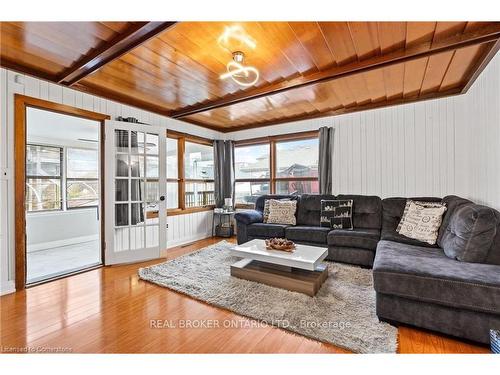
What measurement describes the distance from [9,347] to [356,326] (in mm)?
2490

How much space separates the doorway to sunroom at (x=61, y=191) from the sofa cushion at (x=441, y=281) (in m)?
3.62

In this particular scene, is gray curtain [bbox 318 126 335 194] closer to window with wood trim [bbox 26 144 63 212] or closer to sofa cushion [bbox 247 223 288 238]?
sofa cushion [bbox 247 223 288 238]

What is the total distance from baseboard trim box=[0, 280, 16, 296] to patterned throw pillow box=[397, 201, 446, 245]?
4.45 m

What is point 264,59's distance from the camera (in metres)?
2.35

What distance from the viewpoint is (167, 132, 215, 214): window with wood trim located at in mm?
4508

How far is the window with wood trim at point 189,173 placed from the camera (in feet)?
14.8

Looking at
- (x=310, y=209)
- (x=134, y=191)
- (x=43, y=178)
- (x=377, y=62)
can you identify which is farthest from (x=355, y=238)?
(x=43, y=178)

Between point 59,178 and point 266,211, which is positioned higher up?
point 59,178

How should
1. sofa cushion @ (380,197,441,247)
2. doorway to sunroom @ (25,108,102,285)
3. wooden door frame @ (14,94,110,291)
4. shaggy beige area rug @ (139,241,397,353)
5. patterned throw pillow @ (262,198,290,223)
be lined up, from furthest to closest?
patterned throw pillow @ (262,198,290,223) < doorway to sunroom @ (25,108,102,285) < sofa cushion @ (380,197,441,247) < wooden door frame @ (14,94,110,291) < shaggy beige area rug @ (139,241,397,353)

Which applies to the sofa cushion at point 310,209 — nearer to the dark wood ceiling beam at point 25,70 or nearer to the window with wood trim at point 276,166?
the window with wood trim at point 276,166

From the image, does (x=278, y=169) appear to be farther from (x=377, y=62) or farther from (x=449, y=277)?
(x=449, y=277)

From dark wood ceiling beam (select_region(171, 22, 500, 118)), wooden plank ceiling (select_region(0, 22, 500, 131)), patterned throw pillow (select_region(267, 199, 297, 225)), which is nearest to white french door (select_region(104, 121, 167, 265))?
wooden plank ceiling (select_region(0, 22, 500, 131))

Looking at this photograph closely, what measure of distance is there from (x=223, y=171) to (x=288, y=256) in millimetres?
3195

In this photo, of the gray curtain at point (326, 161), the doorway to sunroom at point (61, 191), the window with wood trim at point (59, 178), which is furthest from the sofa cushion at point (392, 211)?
the window with wood trim at point (59, 178)
